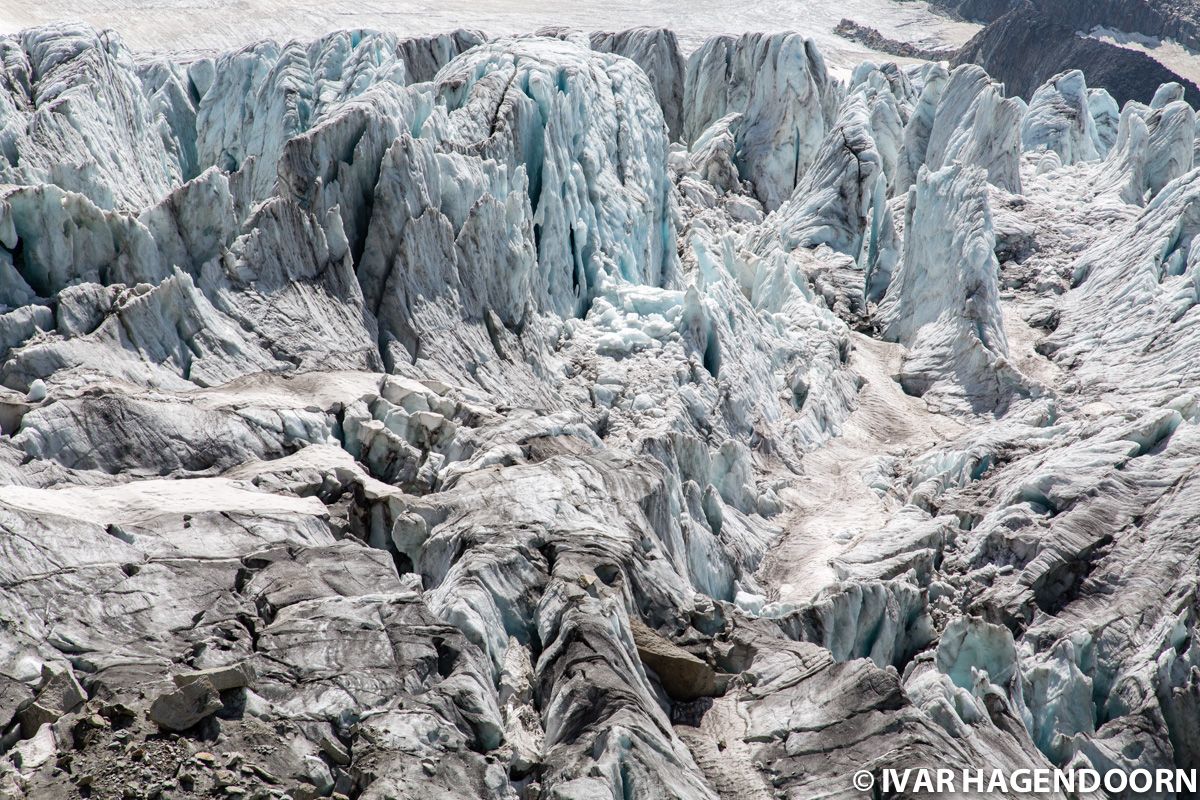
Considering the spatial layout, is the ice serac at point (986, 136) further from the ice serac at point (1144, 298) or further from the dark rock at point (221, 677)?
the dark rock at point (221, 677)

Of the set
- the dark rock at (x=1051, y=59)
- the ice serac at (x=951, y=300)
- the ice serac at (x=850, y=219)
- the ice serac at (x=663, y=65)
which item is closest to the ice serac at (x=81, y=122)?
the ice serac at (x=850, y=219)

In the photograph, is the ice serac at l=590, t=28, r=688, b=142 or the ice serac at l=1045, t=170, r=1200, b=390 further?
the ice serac at l=590, t=28, r=688, b=142

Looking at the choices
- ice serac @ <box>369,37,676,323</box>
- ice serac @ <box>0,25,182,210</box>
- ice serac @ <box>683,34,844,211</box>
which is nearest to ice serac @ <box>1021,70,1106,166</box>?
ice serac @ <box>683,34,844,211</box>

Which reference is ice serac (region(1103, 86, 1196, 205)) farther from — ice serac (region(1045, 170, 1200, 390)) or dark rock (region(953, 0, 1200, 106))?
dark rock (region(953, 0, 1200, 106))

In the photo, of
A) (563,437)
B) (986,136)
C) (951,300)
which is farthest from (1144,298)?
(563,437)

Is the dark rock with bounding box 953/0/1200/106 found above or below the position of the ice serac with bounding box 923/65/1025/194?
below

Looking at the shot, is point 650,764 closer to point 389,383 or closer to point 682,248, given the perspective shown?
point 389,383
